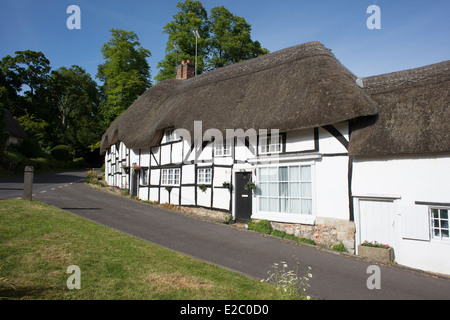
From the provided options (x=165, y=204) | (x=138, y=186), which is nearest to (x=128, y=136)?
(x=138, y=186)

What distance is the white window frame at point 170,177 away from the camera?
1440 cm

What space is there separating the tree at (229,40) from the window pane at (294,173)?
56.0 feet

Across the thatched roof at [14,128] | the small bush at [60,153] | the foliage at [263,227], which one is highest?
the thatched roof at [14,128]

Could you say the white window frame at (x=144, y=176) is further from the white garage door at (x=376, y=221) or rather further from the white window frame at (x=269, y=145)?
the white garage door at (x=376, y=221)

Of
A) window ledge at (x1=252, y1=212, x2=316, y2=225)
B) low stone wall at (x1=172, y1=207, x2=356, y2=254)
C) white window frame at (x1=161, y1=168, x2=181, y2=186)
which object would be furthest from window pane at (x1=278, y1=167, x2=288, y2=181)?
white window frame at (x1=161, y1=168, x2=181, y2=186)

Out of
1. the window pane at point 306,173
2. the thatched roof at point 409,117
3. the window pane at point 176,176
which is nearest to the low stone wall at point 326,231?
the window pane at point 306,173

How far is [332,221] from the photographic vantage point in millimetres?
8875

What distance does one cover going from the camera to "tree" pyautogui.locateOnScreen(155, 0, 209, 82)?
24.4m

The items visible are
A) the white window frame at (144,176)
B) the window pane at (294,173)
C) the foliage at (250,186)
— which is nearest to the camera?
the window pane at (294,173)

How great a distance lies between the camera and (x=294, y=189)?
9.94 meters

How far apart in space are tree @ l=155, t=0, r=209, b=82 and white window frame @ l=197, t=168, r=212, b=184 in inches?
559

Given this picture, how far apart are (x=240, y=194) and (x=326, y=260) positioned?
15.7 ft

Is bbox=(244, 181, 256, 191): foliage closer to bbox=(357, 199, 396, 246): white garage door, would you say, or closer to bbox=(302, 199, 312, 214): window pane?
bbox=(302, 199, 312, 214): window pane

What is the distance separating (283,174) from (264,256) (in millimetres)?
3656
